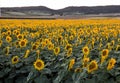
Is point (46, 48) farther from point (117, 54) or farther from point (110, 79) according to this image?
point (110, 79)

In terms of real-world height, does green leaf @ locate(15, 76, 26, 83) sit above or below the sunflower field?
below

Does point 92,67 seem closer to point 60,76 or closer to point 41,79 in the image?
point 60,76

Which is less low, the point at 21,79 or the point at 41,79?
the point at 41,79

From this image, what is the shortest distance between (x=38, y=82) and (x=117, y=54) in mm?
1293

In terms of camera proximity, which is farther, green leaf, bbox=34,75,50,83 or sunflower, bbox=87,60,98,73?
green leaf, bbox=34,75,50,83

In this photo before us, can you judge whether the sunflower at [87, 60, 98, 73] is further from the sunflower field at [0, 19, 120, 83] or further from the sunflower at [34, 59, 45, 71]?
the sunflower at [34, 59, 45, 71]

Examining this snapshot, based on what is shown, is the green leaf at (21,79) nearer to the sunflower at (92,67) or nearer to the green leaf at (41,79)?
the green leaf at (41,79)

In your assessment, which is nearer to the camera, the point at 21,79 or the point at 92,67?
the point at 92,67

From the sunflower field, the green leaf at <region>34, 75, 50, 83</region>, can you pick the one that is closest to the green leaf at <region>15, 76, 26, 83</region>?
the sunflower field

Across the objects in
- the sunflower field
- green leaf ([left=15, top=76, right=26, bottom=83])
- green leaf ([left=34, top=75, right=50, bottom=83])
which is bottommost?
green leaf ([left=15, top=76, right=26, bottom=83])

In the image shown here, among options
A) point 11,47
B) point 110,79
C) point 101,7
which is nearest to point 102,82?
point 110,79

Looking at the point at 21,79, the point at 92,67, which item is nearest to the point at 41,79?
the point at 21,79

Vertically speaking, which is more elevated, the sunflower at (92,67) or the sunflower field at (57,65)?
the sunflower at (92,67)

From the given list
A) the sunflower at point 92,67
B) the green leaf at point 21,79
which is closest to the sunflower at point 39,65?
the green leaf at point 21,79
